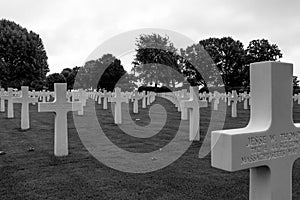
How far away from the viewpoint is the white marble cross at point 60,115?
612cm

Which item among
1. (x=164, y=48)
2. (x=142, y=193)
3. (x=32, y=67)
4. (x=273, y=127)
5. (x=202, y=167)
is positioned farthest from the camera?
(x=32, y=67)

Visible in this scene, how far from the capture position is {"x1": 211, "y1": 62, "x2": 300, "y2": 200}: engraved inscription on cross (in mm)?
2221

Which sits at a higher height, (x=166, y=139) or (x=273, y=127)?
(x=273, y=127)

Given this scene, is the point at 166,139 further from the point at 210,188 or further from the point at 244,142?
the point at 244,142

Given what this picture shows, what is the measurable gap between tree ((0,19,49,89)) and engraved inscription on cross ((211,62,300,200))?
37.0 m

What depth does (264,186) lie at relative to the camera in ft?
8.23

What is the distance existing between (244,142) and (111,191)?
2289mm

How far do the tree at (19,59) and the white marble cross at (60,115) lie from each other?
106 feet

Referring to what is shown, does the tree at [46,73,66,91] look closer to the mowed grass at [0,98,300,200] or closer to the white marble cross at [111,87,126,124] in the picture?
the white marble cross at [111,87,126,124]

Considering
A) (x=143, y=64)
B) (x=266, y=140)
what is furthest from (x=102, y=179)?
(x=143, y=64)

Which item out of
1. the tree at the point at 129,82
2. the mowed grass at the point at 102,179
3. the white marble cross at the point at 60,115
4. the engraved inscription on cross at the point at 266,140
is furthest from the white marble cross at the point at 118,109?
the tree at the point at 129,82

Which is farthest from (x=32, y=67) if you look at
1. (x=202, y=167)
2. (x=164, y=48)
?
(x=202, y=167)

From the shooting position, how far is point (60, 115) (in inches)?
247

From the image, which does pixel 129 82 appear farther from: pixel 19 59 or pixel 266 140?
pixel 266 140
